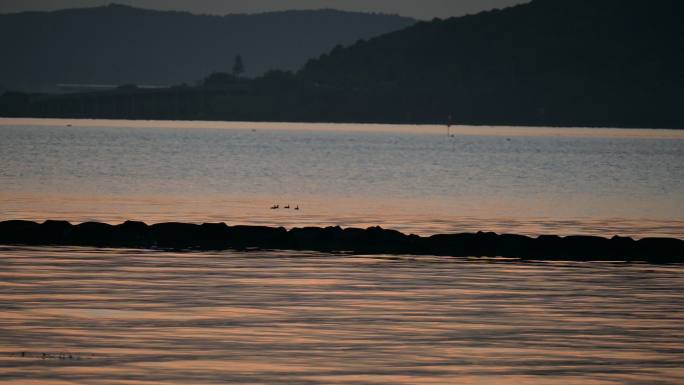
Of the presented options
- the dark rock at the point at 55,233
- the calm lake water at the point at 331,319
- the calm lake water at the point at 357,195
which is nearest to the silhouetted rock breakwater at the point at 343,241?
the dark rock at the point at 55,233

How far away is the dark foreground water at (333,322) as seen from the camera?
55.5 ft

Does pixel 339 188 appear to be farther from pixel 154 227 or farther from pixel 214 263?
pixel 214 263

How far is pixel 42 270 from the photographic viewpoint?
27422mm

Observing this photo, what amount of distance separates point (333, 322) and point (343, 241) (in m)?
13.0

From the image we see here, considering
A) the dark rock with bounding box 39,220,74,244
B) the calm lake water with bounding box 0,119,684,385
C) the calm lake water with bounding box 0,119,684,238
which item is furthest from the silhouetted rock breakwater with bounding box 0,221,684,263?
the calm lake water with bounding box 0,119,684,238

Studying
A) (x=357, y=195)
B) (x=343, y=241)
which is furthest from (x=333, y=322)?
(x=357, y=195)

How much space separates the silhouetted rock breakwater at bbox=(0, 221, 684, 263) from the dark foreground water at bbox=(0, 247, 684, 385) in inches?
81.5

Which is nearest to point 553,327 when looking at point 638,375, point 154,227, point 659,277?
point 638,375

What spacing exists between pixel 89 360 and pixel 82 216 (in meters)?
32.5

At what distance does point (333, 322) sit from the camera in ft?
68.0

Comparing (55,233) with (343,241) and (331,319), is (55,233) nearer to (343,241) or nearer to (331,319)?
(343,241)

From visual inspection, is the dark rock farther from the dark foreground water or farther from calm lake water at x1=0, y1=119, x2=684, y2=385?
the dark foreground water

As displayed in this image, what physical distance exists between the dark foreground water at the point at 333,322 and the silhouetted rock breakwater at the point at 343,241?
2071mm

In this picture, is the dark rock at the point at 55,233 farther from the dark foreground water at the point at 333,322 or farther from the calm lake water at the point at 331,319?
the dark foreground water at the point at 333,322
